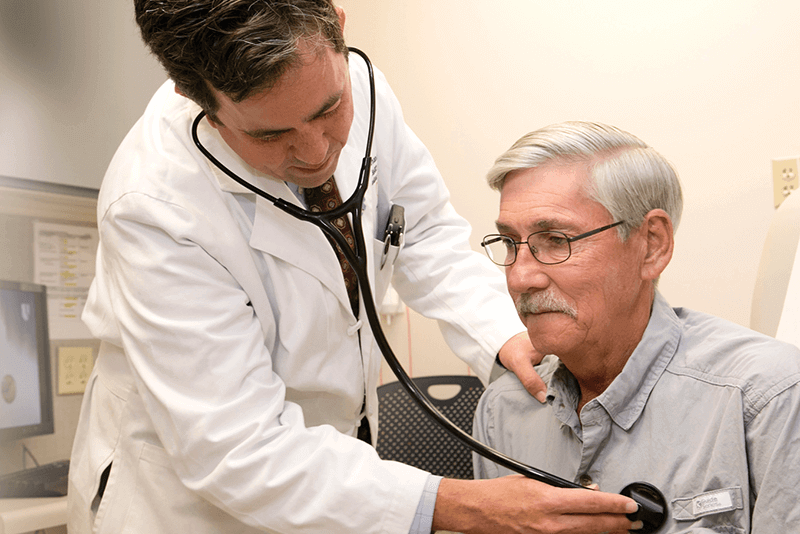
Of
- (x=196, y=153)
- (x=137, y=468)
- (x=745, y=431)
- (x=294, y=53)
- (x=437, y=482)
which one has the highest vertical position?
(x=294, y=53)

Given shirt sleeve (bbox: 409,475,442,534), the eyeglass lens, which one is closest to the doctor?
shirt sleeve (bbox: 409,475,442,534)

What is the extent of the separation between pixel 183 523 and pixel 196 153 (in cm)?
64

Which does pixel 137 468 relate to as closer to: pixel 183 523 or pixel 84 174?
pixel 183 523

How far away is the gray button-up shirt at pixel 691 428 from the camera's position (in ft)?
2.94

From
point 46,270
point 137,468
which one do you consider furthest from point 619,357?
point 46,270

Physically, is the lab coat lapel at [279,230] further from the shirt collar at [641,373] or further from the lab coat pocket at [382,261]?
the shirt collar at [641,373]

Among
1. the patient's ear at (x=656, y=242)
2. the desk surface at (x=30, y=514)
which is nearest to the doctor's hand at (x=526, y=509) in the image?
the patient's ear at (x=656, y=242)

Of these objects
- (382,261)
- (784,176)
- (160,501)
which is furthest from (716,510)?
(784,176)

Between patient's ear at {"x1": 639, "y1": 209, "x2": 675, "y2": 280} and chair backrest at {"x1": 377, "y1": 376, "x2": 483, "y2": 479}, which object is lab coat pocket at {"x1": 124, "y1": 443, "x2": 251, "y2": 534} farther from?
patient's ear at {"x1": 639, "y1": 209, "x2": 675, "y2": 280}

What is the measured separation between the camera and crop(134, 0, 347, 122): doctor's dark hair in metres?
0.85

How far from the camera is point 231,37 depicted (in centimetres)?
84

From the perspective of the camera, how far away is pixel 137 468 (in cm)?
115

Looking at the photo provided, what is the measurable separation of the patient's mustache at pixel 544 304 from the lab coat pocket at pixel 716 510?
0.31 meters

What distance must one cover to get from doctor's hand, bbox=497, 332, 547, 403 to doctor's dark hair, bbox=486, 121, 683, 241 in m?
0.32
